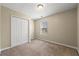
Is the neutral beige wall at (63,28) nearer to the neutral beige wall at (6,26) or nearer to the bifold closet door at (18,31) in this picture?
→ the bifold closet door at (18,31)

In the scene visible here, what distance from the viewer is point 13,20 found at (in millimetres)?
2688

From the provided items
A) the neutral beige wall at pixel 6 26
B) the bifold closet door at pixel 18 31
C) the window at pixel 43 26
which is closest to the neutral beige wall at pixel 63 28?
the window at pixel 43 26

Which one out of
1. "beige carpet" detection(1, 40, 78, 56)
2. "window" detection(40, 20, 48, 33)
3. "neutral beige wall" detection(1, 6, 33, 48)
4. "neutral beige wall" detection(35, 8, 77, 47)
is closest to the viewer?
"beige carpet" detection(1, 40, 78, 56)

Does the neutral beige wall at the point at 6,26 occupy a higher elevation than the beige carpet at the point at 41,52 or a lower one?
higher

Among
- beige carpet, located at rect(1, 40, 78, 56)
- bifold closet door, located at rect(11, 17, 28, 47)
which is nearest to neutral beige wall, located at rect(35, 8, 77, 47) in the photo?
beige carpet, located at rect(1, 40, 78, 56)

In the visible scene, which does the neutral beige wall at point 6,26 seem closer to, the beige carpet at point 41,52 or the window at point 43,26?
the beige carpet at point 41,52

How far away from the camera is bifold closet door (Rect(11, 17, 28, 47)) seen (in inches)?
106

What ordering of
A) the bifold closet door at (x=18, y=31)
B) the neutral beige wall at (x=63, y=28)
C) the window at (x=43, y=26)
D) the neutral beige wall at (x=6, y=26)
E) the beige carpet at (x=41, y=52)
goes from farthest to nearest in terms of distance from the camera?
the window at (x=43, y=26) → the bifold closet door at (x=18, y=31) → the neutral beige wall at (x=63, y=28) → the neutral beige wall at (x=6, y=26) → the beige carpet at (x=41, y=52)

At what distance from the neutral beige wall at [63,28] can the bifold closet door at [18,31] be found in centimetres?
129

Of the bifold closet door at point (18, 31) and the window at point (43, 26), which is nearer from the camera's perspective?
the bifold closet door at point (18, 31)

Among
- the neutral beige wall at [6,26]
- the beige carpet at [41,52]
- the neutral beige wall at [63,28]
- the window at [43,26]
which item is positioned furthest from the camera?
the window at [43,26]

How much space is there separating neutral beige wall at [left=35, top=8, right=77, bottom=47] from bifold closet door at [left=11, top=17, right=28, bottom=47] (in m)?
1.29

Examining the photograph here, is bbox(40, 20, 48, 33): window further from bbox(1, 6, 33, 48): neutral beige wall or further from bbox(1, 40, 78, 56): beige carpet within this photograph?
bbox(1, 6, 33, 48): neutral beige wall

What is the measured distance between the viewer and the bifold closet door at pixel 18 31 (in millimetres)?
2687
